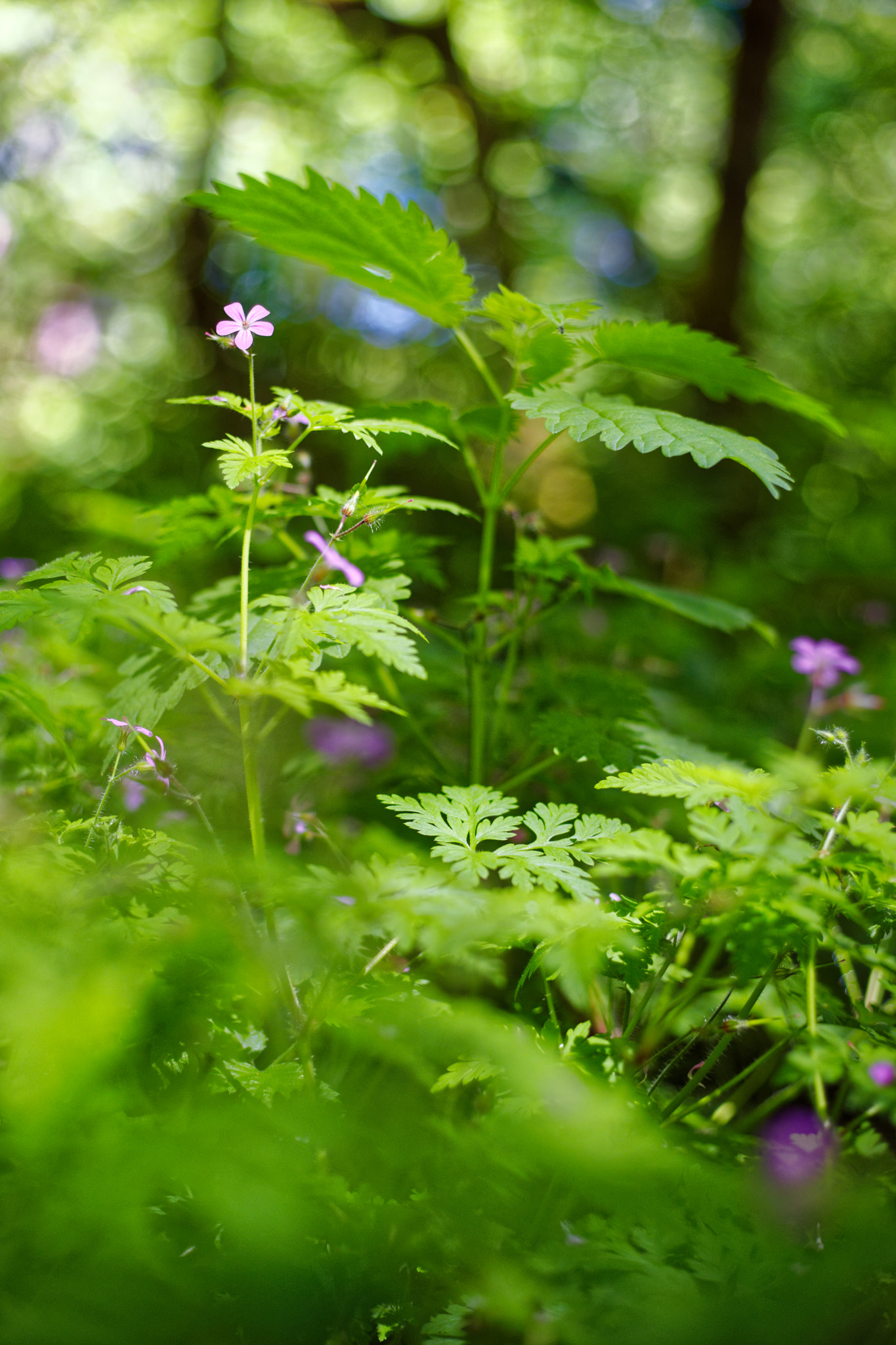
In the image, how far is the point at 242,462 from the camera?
44.6 inches

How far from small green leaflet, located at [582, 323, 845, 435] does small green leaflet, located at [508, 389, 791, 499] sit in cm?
16

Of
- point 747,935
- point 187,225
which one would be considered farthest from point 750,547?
point 187,225

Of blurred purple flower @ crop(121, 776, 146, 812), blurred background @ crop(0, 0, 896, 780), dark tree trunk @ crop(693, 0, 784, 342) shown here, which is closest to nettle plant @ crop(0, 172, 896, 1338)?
blurred purple flower @ crop(121, 776, 146, 812)

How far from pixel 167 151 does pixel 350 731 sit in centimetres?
668

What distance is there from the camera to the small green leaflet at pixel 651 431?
1.16 m

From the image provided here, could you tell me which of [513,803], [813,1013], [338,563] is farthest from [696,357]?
[813,1013]

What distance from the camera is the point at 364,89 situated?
26.5ft

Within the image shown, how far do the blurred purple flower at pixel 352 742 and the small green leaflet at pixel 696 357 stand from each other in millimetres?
1160

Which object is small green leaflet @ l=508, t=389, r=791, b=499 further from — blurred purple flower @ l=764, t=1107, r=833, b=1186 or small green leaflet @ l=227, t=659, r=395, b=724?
blurred purple flower @ l=764, t=1107, r=833, b=1186

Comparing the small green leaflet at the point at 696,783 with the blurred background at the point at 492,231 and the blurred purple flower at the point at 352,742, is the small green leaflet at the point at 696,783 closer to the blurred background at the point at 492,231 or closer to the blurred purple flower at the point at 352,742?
the blurred purple flower at the point at 352,742

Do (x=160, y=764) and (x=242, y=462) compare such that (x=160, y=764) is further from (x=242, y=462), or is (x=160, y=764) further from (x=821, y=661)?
(x=821, y=661)

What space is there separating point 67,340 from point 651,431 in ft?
21.4

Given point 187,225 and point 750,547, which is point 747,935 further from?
point 187,225

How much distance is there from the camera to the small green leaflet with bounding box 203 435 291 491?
3.57 feet
